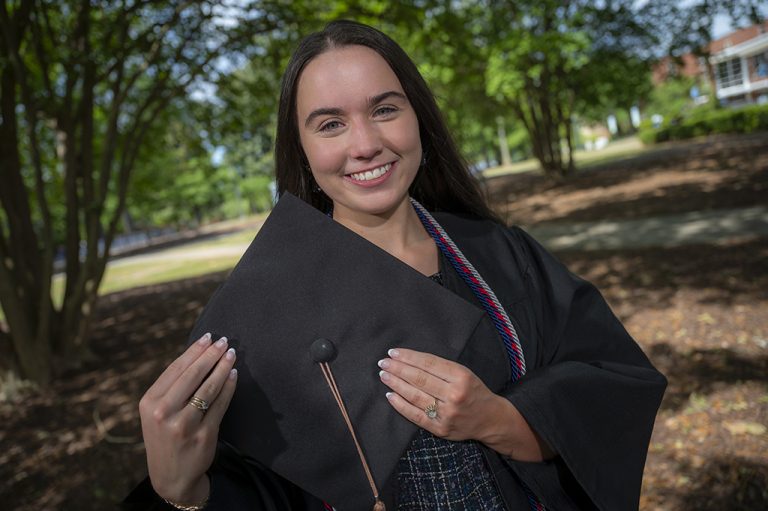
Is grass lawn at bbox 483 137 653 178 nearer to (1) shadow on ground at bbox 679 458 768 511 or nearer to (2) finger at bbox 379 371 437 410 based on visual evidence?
(1) shadow on ground at bbox 679 458 768 511

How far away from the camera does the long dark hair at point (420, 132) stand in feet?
4.54

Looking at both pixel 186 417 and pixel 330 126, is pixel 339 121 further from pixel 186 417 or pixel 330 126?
pixel 186 417

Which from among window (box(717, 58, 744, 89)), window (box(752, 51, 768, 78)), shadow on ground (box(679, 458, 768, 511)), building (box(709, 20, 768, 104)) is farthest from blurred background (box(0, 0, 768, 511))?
Result: window (box(717, 58, 744, 89))

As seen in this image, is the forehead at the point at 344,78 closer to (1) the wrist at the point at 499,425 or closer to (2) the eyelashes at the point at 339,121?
(2) the eyelashes at the point at 339,121

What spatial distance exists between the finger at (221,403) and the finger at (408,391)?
319 millimetres

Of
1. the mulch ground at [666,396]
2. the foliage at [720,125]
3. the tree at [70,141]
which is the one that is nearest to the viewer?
the mulch ground at [666,396]

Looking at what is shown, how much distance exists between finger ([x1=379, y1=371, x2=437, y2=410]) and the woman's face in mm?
454

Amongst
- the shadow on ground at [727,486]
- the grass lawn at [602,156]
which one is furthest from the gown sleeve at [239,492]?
the grass lawn at [602,156]

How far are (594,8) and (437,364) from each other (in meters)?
15.9

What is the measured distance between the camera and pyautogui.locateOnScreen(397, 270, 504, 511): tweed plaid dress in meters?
1.29

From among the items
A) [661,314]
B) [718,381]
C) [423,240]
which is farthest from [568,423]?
[661,314]

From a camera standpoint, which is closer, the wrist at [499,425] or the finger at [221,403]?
the finger at [221,403]

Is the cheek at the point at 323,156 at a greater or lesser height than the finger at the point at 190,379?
greater

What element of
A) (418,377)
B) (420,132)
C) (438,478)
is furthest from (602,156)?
(418,377)
